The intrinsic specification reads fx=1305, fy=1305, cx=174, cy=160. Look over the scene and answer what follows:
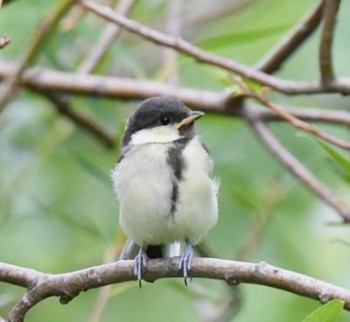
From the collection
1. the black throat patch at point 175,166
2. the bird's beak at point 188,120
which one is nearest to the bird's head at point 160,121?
the bird's beak at point 188,120

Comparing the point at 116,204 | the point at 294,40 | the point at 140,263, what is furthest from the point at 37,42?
the point at 116,204

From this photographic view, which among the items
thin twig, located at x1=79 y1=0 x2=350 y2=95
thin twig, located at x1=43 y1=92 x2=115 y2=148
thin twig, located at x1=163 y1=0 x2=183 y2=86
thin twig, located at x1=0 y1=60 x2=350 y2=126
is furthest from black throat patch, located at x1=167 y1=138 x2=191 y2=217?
thin twig, located at x1=43 y1=92 x2=115 y2=148

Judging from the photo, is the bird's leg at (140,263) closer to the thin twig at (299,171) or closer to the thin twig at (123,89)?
the thin twig at (299,171)

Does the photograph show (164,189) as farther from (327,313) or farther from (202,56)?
(327,313)

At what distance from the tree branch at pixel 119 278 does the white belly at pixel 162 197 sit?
50cm

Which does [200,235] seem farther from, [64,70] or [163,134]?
[64,70]

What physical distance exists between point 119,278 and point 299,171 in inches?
47.9

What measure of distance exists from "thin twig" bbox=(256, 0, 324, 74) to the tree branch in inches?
45.6

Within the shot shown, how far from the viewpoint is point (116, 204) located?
5207 mm

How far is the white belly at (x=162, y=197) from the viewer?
11.5ft

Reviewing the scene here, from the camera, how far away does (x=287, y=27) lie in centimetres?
468

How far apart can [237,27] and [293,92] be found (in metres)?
1.96

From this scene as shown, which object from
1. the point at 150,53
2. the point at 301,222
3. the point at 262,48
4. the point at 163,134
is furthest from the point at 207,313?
the point at 150,53

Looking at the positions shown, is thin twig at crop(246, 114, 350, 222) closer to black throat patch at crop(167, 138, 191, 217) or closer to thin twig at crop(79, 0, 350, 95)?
thin twig at crop(79, 0, 350, 95)
